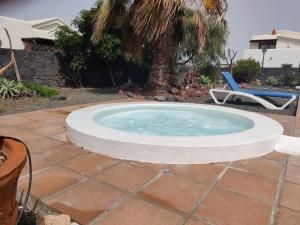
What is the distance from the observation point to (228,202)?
2570 mm

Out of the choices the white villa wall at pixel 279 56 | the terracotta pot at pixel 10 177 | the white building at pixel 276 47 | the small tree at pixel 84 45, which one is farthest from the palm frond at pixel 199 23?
the white building at pixel 276 47

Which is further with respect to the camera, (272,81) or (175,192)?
(272,81)

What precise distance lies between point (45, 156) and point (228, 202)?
252 cm

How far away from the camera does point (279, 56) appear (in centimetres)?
2720

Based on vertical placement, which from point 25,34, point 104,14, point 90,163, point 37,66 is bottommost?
point 90,163

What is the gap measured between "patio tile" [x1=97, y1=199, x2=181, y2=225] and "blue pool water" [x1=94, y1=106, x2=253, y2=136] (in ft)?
11.1

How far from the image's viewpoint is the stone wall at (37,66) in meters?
10.7

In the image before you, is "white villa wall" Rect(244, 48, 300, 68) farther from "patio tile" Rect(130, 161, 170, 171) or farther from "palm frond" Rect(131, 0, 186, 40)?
"patio tile" Rect(130, 161, 170, 171)

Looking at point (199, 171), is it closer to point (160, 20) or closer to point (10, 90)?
point (160, 20)

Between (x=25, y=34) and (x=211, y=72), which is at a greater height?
(x=25, y=34)

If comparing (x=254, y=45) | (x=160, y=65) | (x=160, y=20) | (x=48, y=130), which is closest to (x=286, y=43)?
(x=254, y=45)

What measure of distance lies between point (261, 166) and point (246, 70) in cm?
1884

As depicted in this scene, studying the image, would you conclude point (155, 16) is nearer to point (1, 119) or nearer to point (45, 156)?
point (1, 119)

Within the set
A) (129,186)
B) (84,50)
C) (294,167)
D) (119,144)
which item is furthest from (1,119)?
(84,50)
